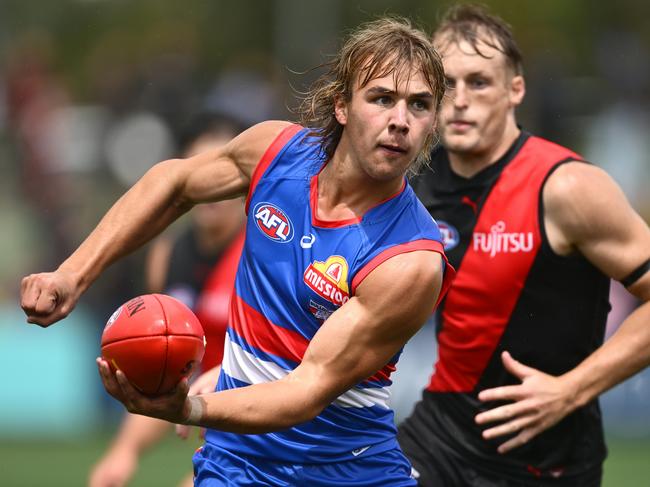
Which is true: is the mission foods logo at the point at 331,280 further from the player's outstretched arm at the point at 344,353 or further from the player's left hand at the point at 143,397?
the player's left hand at the point at 143,397

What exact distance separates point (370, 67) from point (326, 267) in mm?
824

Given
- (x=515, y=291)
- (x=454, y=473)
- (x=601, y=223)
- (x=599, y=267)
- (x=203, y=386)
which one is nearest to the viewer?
(x=203, y=386)

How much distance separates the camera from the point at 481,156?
634 cm

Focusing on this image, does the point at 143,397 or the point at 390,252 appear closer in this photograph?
the point at 143,397

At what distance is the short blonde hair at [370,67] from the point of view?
4938 mm

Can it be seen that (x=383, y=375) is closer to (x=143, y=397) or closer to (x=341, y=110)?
(x=341, y=110)

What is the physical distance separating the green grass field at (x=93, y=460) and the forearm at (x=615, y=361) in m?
4.58

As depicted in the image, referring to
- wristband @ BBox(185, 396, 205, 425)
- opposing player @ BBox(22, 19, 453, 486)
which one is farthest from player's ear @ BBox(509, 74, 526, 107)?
wristband @ BBox(185, 396, 205, 425)

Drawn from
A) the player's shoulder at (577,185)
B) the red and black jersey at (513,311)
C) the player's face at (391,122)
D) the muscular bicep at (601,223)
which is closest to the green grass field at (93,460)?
the red and black jersey at (513,311)

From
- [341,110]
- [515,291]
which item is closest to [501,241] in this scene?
[515,291]

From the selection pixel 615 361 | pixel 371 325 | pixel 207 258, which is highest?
pixel 371 325

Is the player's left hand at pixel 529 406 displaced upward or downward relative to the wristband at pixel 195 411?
downward

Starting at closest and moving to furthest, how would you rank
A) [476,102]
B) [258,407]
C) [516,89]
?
[258,407] < [476,102] < [516,89]

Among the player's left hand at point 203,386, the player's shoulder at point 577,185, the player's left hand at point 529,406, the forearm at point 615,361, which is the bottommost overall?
the player's left hand at point 203,386
